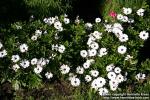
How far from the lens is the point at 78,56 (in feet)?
20.9

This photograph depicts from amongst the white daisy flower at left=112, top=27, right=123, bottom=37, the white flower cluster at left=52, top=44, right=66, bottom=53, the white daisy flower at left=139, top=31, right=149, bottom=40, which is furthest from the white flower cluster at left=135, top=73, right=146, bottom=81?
the white flower cluster at left=52, top=44, right=66, bottom=53

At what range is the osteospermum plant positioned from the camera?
6.08m

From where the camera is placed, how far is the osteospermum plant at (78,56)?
6078 millimetres

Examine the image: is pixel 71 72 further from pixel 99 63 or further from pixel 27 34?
pixel 27 34

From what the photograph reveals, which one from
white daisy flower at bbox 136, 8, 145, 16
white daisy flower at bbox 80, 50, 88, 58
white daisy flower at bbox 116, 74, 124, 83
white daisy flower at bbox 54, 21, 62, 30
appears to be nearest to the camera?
white daisy flower at bbox 116, 74, 124, 83

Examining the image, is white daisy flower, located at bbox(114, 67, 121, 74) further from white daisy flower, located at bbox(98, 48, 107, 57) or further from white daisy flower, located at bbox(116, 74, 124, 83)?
white daisy flower, located at bbox(98, 48, 107, 57)

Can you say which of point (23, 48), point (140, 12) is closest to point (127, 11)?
point (140, 12)

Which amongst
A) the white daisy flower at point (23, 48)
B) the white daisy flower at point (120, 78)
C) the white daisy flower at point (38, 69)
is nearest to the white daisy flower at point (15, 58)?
the white daisy flower at point (23, 48)

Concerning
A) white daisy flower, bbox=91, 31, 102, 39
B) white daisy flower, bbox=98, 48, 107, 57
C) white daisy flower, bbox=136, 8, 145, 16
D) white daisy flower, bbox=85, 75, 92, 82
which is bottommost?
white daisy flower, bbox=85, 75, 92, 82

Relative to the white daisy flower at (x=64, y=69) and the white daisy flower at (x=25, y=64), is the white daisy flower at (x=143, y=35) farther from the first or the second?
the white daisy flower at (x=25, y=64)

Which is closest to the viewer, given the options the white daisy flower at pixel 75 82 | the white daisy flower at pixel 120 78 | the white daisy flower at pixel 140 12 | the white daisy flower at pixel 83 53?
the white daisy flower at pixel 120 78

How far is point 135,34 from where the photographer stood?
20.8 feet

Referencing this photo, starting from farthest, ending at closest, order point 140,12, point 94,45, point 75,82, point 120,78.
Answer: point 140,12 < point 94,45 < point 75,82 < point 120,78

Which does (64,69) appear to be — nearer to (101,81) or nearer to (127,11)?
(101,81)
